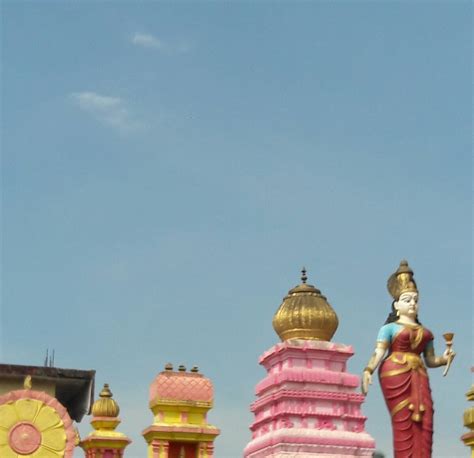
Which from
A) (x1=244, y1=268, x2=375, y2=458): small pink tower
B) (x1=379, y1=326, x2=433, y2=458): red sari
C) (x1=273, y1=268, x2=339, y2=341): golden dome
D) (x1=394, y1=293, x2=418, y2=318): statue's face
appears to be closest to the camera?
(x1=379, y1=326, x2=433, y2=458): red sari

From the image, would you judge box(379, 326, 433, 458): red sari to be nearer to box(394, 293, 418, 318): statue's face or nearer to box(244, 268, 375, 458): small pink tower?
box(394, 293, 418, 318): statue's face

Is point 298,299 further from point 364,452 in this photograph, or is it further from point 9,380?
point 9,380

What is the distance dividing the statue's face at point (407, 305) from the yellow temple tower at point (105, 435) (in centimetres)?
1028

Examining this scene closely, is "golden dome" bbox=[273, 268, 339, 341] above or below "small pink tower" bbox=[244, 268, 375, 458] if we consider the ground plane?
above

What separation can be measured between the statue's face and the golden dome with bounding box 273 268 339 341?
4689 millimetres

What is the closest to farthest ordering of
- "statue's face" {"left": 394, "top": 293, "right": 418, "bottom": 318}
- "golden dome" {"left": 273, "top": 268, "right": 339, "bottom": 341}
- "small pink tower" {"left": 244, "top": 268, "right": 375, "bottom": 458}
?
"statue's face" {"left": 394, "top": 293, "right": 418, "bottom": 318}
"small pink tower" {"left": 244, "top": 268, "right": 375, "bottom": 458}
"golden dome" {"left": 273, "top": 268, "right": 339, "bottom": 341}

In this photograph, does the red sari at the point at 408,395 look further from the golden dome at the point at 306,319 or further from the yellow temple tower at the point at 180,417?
the yellow temple tower at the point at 180,417

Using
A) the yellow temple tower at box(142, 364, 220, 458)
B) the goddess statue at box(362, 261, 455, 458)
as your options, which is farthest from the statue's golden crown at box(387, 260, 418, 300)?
the yellow temple tower at box(142, 364, 220, 458)

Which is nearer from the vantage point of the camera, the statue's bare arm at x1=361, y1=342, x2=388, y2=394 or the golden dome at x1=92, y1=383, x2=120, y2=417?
the statue's bare arm at x1=361, y1=342, x2=388, y2=394

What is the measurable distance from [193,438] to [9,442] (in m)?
8.51

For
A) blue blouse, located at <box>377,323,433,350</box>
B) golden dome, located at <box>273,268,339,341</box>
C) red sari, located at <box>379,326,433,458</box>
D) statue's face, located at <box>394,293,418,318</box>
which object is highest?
golden dome, located at <box>273,268,339,341</box>

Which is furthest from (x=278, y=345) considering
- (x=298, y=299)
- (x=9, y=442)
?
(x=9, y=442)

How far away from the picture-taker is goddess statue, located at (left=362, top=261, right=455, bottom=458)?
2705 cm

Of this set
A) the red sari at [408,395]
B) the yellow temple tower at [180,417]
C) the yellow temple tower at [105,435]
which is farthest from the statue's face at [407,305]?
the yellow temple tower at [105,435]
